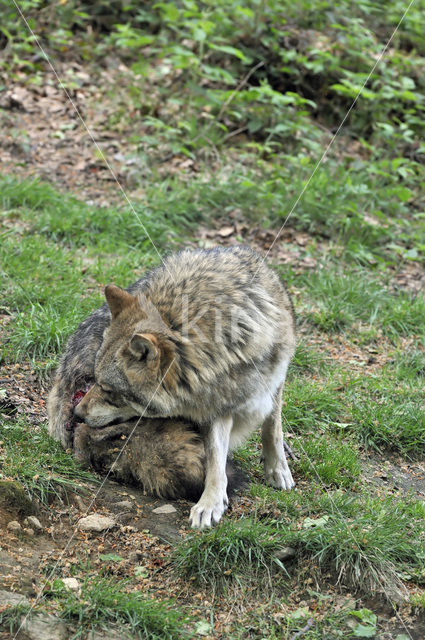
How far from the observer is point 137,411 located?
13.1 feet

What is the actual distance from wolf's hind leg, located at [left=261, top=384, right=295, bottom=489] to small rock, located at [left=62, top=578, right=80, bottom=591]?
1586 millimetres

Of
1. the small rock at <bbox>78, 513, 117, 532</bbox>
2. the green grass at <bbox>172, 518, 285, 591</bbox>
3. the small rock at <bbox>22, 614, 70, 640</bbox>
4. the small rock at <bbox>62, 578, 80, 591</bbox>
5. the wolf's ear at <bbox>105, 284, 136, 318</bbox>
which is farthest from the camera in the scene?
the wolf's ear at <bbox>105, 284, 136, 318</bbox>

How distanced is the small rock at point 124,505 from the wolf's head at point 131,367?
1.57ft

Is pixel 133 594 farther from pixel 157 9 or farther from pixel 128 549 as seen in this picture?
pixel 157 9

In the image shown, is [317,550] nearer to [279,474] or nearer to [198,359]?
[279,474]

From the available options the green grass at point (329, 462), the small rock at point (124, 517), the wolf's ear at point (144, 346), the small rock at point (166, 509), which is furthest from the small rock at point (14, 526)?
the green grass at point (329, 462)

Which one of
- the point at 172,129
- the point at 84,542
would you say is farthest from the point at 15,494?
the point at 172,129

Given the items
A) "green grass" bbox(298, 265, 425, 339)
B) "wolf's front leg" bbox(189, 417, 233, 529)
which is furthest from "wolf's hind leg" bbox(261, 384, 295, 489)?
"green grass" bbox(298, 265, 425, 339)

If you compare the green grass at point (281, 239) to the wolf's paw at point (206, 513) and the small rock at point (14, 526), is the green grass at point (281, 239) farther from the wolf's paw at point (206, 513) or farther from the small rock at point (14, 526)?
the small rock at point (14, 526)

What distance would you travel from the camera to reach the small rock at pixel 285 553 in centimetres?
357

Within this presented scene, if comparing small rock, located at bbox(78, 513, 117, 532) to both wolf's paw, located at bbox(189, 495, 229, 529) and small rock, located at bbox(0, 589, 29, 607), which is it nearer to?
wolf's paw, located at bbox(189, 495, 229, 529)

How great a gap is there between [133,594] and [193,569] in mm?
381

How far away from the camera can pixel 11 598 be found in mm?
3012

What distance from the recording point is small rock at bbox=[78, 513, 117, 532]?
3.68m
